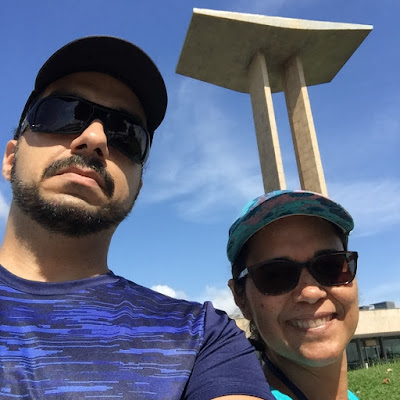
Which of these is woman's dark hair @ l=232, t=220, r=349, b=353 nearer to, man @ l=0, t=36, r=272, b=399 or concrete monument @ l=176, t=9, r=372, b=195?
man @ l=0, t=36, r=272, b=399

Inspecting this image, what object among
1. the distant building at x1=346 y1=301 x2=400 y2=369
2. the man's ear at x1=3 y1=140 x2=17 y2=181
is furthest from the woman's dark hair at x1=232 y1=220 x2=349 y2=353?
the distant building at x1=346 y1=301 x2=400 y2=369

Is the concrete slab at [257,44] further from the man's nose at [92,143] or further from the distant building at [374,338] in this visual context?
the distant building at [374,338]

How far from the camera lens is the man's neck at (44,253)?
195 cm

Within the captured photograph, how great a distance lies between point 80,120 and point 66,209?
50 centimetres

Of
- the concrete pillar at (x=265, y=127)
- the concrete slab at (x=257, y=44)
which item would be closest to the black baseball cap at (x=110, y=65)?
the concrete pillar at (x=265, y=127)

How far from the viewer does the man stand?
1.49 m

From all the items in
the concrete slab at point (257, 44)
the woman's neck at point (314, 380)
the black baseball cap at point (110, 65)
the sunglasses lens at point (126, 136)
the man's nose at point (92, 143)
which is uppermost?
the concrete slab at point (257, 44)

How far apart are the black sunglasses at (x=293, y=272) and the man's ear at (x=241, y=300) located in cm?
20

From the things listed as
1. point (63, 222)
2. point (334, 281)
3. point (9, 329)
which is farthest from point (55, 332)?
point (334, 281)

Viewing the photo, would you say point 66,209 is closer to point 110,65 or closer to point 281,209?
point 110,65

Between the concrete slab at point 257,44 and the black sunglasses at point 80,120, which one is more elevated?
the concrete slab at point 257,44

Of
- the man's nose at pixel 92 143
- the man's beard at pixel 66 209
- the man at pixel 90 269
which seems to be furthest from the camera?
the man's nose at pixel 92 143

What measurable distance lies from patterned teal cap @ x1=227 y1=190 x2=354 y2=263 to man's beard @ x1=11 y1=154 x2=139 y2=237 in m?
0.66

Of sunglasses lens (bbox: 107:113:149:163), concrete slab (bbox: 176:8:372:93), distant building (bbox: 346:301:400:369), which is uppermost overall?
concrete slab (bbox: 176:8:372:93)
